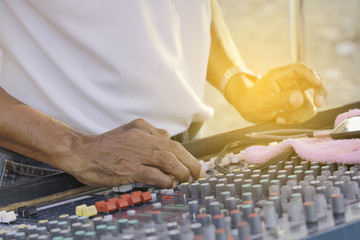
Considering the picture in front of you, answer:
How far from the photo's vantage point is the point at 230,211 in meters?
0.73

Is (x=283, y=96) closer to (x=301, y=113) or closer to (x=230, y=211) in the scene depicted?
(x=301, y=113)

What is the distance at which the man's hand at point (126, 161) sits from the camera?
112cm

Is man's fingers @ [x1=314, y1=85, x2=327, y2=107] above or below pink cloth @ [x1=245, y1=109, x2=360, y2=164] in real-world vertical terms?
above


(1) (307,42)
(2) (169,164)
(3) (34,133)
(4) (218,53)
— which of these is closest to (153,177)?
(2) (169,164)

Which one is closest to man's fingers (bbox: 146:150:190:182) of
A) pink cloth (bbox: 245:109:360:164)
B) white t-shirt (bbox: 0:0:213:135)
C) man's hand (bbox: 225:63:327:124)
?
pink cloth (bbox: 245:109:360:164)

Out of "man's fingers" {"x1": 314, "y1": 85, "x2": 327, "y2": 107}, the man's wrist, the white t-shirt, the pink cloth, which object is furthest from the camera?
the man's wrist

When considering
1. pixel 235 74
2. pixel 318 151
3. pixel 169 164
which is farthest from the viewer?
pixel 235 74

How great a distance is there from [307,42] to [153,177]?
653 cm

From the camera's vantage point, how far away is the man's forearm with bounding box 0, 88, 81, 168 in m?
1.15

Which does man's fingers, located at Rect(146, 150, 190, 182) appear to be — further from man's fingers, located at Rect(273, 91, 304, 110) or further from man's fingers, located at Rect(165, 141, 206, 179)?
man's fingers, located at Rect(273, 91, 304, 110)

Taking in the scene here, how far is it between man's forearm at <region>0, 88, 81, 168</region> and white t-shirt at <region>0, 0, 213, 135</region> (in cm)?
17

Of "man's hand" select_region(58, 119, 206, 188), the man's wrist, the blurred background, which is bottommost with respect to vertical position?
"man's hand" select_region(58, 119, 206, 188)

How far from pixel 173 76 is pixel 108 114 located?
20cm

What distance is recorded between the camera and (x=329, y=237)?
0.62 metres
